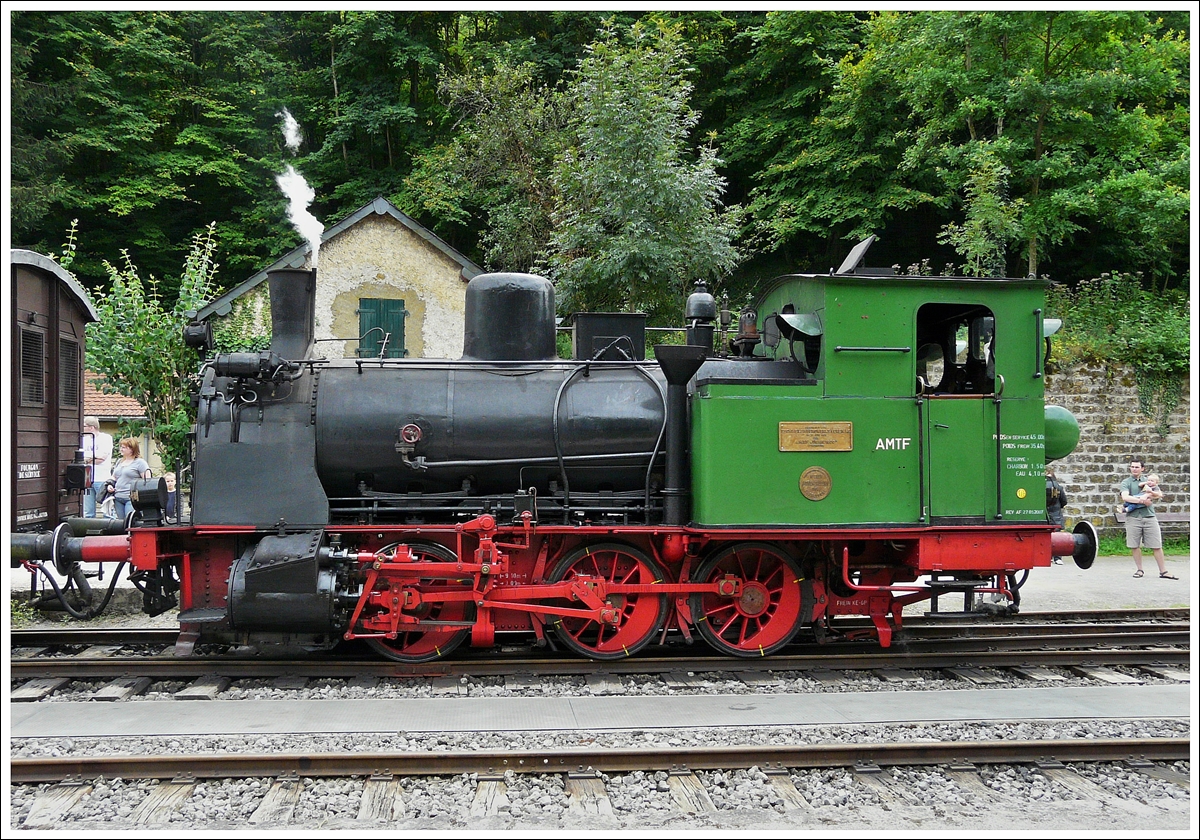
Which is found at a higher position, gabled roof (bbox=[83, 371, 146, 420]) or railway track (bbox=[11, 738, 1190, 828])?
gabled roof (bbox=[83, 371, 146, 420])

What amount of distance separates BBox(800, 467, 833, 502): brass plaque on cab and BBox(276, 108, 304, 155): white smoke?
22.1 metres

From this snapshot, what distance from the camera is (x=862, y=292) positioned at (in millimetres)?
6336

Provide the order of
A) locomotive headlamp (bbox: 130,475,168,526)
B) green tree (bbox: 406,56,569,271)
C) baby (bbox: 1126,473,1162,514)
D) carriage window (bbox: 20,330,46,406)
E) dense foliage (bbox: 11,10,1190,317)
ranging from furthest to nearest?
green tree (bbox: 406,56,569,271) < dense foliage (bbox: 11,10,1190,317) < baby (bbox: 1126,473,1162,514) < carriage window (bbox: 20,330,46,406) < locomotive headlamp (bbox: 130,475,168,526)

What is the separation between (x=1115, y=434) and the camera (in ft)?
43.2

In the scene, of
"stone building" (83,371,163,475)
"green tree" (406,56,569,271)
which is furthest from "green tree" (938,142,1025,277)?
"stone building" (83,371,163,475)

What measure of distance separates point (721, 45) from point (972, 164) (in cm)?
961

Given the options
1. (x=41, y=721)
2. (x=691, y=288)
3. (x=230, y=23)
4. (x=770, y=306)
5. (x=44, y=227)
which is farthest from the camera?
(x=230, y=23)

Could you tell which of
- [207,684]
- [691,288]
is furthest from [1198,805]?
[691,288]

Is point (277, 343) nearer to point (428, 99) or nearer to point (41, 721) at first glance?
point (41, 721)

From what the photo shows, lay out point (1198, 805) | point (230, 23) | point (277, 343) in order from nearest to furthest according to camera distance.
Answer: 1. point (1198, 805)
2. point (277, 343)
3. point (230, 23)

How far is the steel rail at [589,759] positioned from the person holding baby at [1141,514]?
21.9 feet

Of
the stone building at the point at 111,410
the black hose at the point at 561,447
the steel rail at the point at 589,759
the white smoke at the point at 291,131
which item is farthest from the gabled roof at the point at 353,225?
the steel rail at the point at 589,759

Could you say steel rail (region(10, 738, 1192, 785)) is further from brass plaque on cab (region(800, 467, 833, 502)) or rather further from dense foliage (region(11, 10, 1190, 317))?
dense foliage (region(11, 10, 1190, 317))

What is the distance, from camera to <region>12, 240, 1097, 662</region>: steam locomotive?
6.23 m
